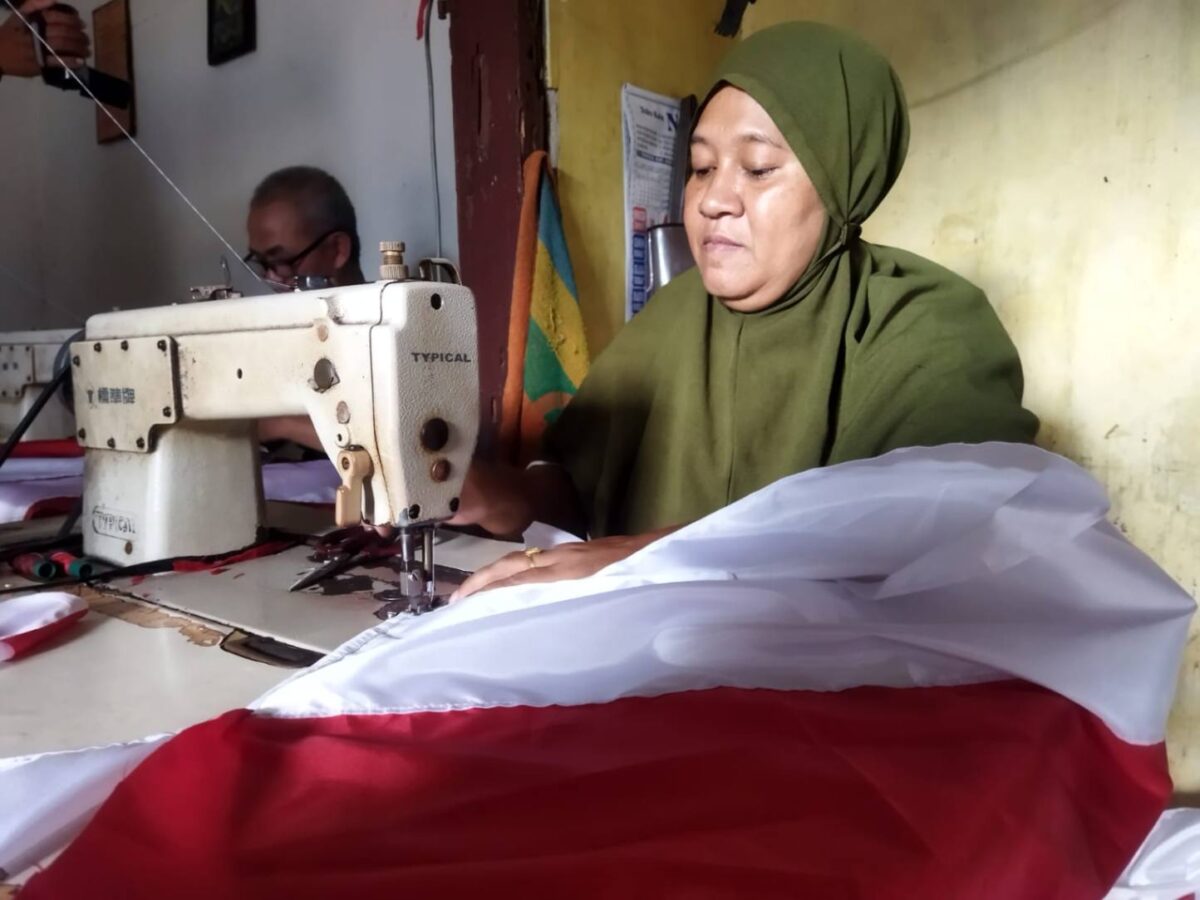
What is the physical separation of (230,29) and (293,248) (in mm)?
560

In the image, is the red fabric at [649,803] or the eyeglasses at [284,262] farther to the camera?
the eyeglasses at [284,262]

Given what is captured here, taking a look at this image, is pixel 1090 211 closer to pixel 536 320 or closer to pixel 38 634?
pixel 536 320

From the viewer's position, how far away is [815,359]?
3.40 ft

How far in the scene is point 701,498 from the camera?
3.63 ft

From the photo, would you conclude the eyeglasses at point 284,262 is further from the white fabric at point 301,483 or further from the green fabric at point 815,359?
the green fabric at point 815,359

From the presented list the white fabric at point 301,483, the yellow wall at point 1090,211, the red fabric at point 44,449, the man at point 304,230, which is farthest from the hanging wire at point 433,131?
the yellow wall at point 1090,211

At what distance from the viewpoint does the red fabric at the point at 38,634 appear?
0.67m

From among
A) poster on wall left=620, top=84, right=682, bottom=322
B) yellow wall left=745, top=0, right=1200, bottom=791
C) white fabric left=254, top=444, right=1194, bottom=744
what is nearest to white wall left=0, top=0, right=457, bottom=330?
poster on wall left=620, top=84, right=682, bottom=322

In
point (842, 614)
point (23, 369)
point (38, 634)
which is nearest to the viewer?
point (842, 614)

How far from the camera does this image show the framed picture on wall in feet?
5.76

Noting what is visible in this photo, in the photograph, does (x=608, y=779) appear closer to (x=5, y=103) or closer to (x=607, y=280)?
(x=607, y=280)

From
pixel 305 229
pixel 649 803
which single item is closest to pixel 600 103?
pixel 305 229

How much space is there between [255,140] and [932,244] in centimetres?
138

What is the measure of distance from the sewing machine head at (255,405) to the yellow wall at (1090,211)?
44.1 inches
